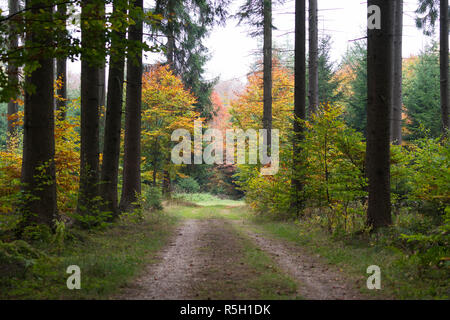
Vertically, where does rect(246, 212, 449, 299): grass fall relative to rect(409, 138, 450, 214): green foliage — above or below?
below

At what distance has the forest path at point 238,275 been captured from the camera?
5.08 m

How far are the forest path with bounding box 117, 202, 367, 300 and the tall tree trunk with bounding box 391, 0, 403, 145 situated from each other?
9.22 metres

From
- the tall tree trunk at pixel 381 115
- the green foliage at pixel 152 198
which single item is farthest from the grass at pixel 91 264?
the green foliage at pixel 152 198

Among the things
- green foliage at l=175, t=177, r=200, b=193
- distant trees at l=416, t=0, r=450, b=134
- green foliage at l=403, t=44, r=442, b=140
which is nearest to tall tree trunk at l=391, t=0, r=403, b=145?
distant trees at l=416, t=0, r=450, b=134

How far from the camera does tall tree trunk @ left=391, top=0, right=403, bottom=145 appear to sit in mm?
15500

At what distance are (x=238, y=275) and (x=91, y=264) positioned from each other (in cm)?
255

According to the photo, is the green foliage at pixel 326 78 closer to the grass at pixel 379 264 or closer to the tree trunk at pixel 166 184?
the tree trunk at pixel 166 184

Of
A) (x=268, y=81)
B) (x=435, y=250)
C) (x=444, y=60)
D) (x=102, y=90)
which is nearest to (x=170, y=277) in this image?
(x=435, y=250)

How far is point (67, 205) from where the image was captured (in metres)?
10.1

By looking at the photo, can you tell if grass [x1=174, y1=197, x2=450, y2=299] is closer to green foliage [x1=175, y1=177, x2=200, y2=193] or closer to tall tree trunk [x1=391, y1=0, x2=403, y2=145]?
tall tree trunk [x1=391, y1=0, x2=403, y2=145]

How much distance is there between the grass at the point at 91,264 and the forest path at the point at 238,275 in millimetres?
325

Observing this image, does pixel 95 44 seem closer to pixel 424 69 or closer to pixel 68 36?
pixel 68 36

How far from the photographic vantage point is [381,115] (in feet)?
26.7
